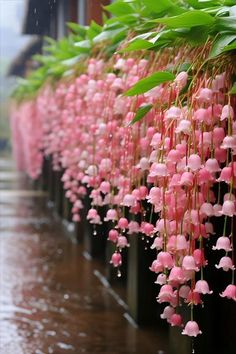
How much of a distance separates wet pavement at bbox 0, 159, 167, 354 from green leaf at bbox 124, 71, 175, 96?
1.84 m

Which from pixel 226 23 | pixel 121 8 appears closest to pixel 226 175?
pixel 226 23

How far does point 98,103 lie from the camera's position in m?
3.94

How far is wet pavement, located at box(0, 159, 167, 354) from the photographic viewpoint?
401cm

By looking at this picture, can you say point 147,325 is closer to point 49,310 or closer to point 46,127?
point 49,310

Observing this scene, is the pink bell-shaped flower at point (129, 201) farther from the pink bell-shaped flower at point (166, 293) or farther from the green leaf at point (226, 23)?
the green leaf at point (226, 23)

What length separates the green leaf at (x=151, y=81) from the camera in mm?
2469

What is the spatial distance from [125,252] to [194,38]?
115 inches

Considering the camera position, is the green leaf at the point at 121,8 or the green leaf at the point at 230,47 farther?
the green leaf at the point at 121,8

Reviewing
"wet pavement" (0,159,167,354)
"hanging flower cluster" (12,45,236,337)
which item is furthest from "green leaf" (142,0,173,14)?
"wet pavement" (0,159,167,354)

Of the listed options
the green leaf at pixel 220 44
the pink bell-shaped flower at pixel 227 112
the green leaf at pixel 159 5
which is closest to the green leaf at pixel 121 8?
the green leaf at pixel 159 5

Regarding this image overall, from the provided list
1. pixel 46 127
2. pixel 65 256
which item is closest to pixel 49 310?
pixel 65 256

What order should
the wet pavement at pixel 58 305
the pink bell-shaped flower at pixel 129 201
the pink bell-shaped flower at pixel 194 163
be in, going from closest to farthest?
the pink bell-shaped flower at pixel 194 163, the pink bell-shaped flower at pixel 129 201, the wet pavement at pixel 58 305

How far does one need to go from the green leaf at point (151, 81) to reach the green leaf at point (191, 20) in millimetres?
170

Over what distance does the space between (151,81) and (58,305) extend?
2.74 meters
